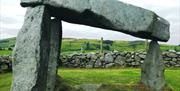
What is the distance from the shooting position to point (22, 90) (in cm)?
1316

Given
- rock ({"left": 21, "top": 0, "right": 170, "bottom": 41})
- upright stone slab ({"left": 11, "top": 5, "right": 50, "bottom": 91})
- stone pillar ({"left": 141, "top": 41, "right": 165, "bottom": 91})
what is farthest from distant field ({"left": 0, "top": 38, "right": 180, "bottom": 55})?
upright stone slab ({"left": 11, "top": 5, "right": 50, "bottom": 91})

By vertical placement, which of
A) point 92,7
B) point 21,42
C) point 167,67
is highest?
point 92,7

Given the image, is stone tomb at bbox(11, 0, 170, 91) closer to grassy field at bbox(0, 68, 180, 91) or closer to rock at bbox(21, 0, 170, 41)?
rock at bbox(21, 0, 170, 41)

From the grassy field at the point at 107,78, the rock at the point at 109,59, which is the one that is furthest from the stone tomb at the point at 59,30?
the rock at the point at 109,59

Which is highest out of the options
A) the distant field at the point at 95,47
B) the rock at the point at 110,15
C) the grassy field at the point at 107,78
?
the rock at the point at 110,15

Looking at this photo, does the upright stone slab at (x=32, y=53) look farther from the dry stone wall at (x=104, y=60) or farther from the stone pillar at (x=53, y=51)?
the dry stone wall at (x=104, y=60)

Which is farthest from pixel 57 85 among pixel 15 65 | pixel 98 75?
pixel 98 75

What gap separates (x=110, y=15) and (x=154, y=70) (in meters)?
3.99

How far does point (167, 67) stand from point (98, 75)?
312 inches

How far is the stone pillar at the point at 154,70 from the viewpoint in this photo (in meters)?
18.0

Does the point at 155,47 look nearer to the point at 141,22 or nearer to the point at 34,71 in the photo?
the point at 141,22

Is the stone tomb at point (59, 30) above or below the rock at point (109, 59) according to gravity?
above

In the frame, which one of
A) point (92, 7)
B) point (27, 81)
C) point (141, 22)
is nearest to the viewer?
point (27, 81)

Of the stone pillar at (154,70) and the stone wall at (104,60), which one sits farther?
the stone wall at (104,60)
